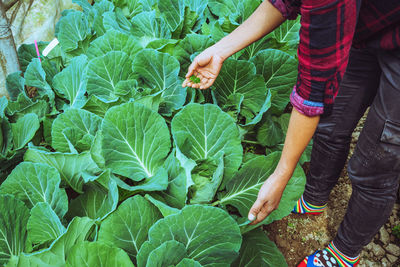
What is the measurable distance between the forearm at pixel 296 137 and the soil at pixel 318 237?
3.02 ft

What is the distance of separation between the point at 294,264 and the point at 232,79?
1125mm

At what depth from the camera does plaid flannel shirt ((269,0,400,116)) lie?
0.88 metres

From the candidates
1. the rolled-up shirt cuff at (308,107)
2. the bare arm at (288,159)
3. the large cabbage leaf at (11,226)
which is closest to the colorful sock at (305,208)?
the bare arm at (288,159)

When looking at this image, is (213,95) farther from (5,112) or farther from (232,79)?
(5,112)

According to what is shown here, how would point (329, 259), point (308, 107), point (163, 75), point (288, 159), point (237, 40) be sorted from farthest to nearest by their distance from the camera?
point (163, 75), point (329, 259), point (237, 40), point (288, 159), point (308, 107)

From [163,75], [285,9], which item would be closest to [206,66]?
[163,75]

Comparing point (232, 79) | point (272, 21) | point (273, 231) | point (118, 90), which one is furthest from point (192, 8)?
point (273, 231)

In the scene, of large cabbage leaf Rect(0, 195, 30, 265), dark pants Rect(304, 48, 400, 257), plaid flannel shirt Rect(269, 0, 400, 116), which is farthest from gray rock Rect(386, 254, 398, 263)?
large cabbage leaf Rect(0, 195, 30, 265)

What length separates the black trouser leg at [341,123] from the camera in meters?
1.47

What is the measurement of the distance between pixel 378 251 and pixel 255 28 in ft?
4.97

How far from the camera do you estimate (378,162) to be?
4.25 ft

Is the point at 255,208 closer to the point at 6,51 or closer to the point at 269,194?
the point at 269,194

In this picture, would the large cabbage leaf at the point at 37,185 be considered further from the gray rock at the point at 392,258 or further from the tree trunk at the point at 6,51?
the gray rock at the point at 392,258

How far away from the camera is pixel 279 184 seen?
1.22 m
